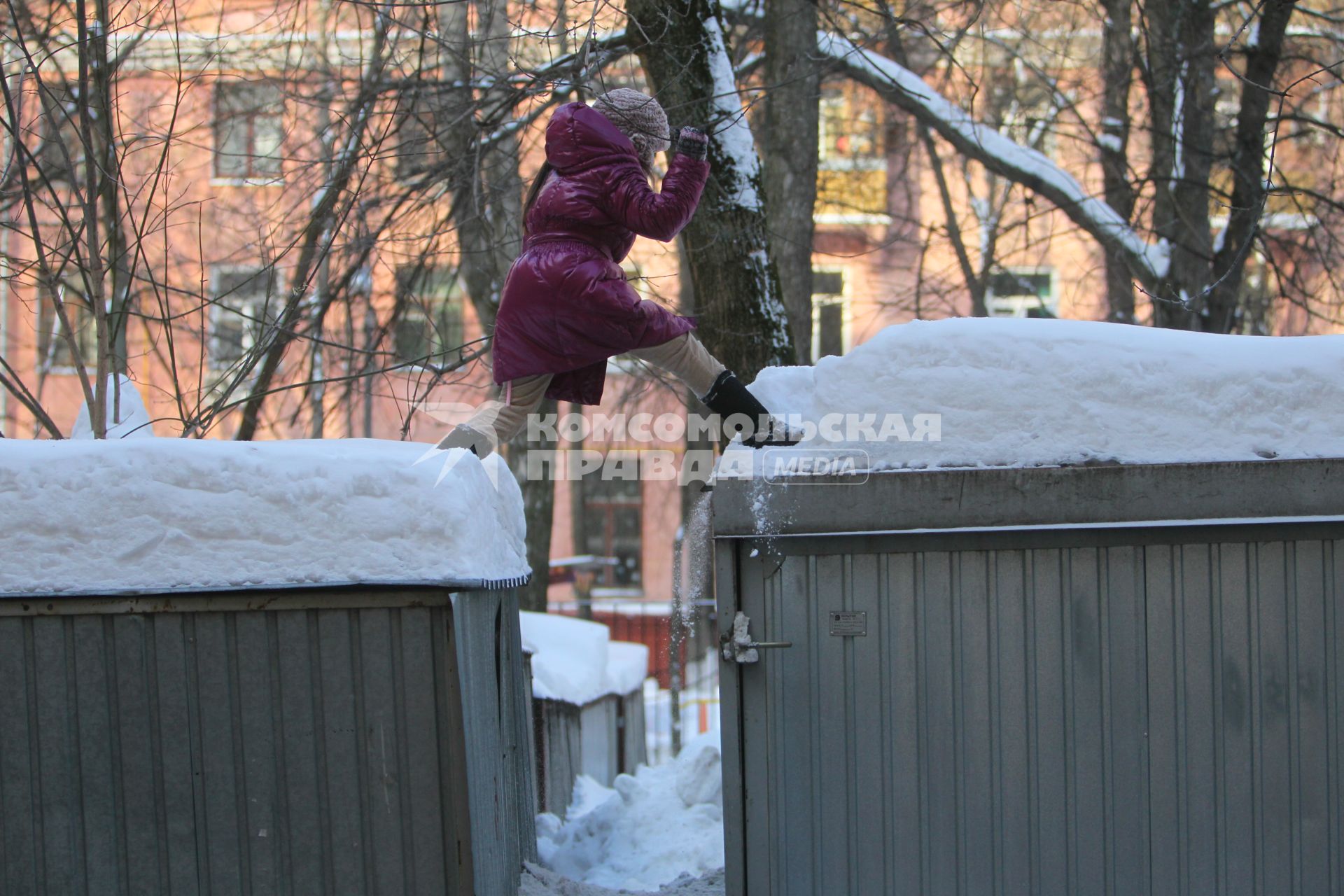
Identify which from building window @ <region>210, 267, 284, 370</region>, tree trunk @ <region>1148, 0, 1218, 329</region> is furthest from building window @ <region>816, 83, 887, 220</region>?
building window @ <region>210, 267, 284, 370</region>

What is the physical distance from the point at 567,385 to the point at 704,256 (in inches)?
65.2

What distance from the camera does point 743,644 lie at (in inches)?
128

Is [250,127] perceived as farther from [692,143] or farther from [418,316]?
[692,143]

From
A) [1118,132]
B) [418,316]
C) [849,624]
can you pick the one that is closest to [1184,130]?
[1118,132]

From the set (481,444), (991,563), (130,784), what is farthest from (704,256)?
(130,784)

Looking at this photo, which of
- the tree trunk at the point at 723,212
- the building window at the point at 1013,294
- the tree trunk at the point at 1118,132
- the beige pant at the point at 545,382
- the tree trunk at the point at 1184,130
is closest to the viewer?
the beige pant at the point at 545,382

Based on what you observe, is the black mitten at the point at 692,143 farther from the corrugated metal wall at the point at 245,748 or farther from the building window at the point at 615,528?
the building window at the point at 615,528

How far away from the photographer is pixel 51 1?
6.30m

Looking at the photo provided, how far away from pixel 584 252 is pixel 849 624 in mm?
1388

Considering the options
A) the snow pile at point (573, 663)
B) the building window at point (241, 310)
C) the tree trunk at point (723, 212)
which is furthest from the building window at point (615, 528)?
the tree trunk at point (723, 212)

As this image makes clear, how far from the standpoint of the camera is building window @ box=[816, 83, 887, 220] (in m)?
12.4

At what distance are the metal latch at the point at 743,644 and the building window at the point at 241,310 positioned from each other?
267cm

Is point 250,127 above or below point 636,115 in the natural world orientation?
above

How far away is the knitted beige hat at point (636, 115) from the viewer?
3.75 m
